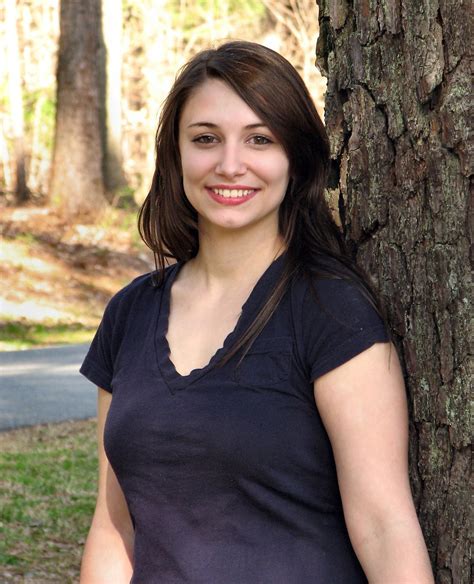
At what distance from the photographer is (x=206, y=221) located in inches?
99.2

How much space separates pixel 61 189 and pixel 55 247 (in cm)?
148

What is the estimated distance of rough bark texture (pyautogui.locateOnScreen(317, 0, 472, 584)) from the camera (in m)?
2.14

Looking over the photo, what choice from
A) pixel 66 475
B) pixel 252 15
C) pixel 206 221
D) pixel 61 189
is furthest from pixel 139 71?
pixel 206 221

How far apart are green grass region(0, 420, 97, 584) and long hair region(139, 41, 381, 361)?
2.37 meters

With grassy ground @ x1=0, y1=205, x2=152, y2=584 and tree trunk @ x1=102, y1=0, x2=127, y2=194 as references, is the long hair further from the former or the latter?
tree trunk @ x1=102, y1=0, x2=127, y2=194

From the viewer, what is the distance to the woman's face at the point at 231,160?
234cm

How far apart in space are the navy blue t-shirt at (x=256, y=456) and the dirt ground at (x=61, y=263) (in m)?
9.92

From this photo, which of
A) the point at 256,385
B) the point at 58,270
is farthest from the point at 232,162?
the point at 58,270

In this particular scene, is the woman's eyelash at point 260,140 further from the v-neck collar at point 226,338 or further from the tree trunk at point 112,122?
the tree trunk at point 112,122

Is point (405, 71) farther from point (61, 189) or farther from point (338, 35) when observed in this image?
point (61, 189)

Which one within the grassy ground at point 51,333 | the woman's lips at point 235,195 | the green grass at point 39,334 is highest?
the woman's lips at point 235,195

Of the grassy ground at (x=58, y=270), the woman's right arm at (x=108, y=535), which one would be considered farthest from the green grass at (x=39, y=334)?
the woman's right arm at (x=108, y=535)

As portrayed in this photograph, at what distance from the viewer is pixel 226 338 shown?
7.50 ft

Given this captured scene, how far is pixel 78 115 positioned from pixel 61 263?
2759mm
